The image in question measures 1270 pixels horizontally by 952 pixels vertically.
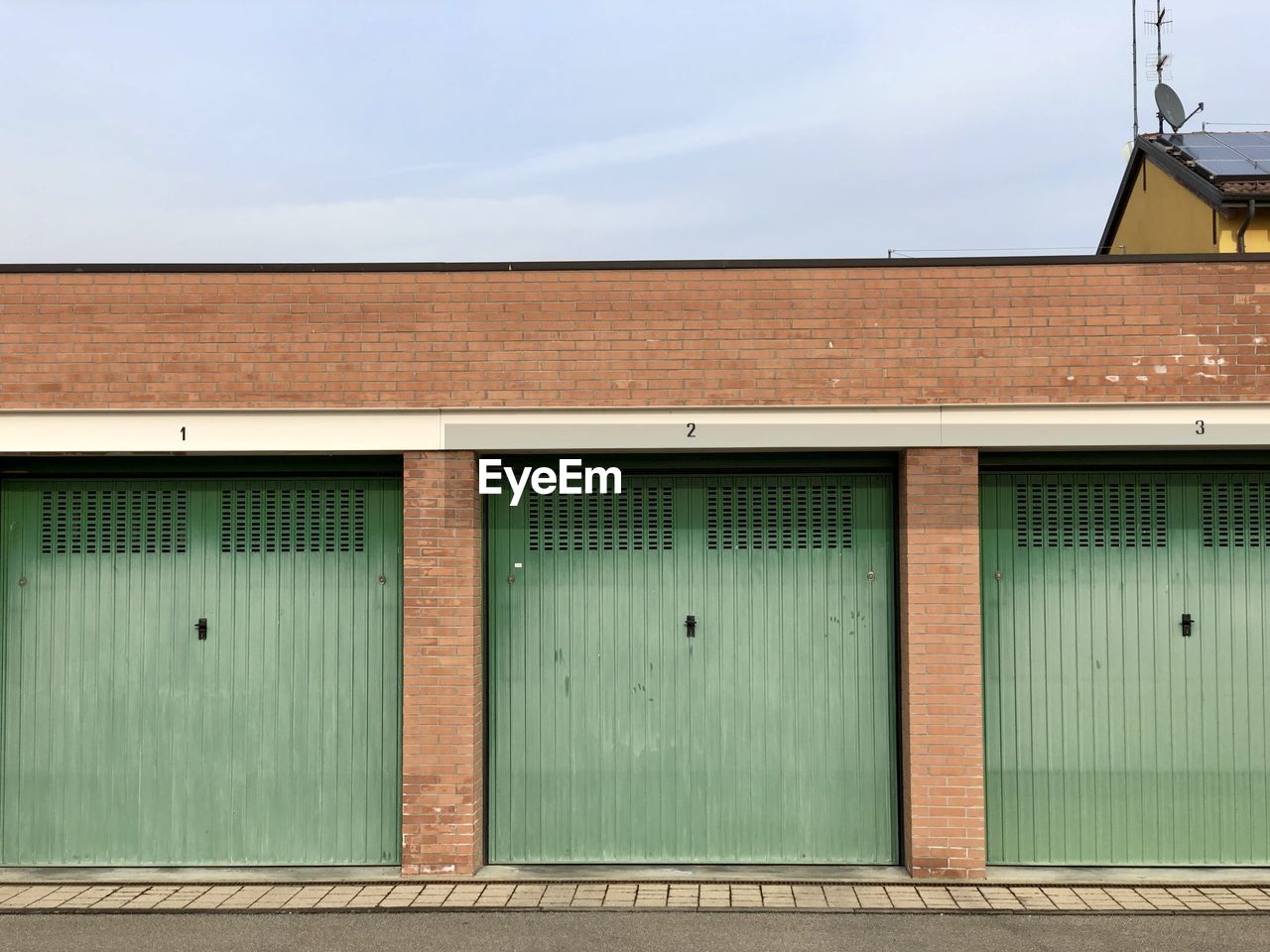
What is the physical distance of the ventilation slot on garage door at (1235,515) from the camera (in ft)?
29.0

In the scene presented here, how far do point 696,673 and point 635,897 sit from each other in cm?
173

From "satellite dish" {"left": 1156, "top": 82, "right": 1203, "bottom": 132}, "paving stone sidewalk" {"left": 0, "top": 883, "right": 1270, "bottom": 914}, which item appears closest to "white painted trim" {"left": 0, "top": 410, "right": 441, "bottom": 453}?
"paving stone sidewalk" {"left": 0, "top": 883, "right": 1270, "bottom": 914}

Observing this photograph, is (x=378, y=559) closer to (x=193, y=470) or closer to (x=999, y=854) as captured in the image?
(x=193, y=470)

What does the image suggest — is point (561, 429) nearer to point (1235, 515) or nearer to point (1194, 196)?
point (1235, 515)

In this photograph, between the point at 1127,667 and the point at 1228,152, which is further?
the point at 1228,152

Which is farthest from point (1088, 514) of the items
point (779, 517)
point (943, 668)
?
point (779, 517)

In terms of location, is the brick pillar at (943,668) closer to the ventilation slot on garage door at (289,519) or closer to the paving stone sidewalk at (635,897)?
the paving stone sidewalk at (635,897)

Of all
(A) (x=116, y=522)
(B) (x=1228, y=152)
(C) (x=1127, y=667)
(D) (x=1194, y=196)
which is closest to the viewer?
(C) (x=1127, y=667)

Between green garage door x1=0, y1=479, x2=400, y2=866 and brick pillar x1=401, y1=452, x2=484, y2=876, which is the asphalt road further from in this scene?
green garage door x1=0, y1=479, x2=400, y2=866

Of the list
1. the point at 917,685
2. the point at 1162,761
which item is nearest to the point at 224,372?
the point at 917,685

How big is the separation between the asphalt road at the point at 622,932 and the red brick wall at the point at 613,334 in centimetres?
361

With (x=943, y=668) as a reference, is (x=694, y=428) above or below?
above

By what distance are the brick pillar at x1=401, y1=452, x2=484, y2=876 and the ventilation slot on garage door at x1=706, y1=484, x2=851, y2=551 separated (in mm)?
1902

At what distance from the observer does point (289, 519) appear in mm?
9039
